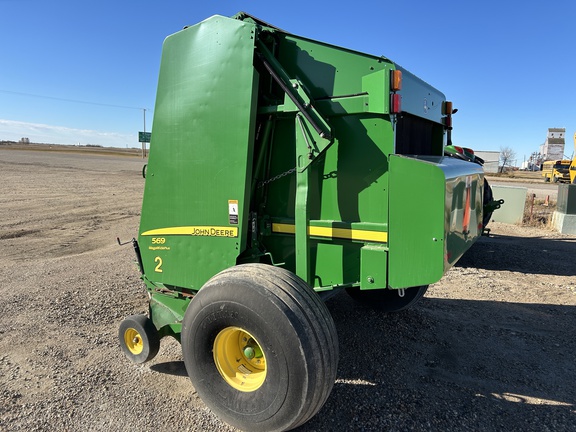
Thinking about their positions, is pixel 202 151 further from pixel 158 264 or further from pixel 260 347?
pixel 260 347

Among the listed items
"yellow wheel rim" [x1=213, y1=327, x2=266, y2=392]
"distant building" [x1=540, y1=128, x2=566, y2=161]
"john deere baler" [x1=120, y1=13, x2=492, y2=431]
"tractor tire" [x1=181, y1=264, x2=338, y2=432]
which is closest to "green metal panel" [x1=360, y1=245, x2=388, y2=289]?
"john deere baler" [x1=120, y1=13, x2=492, y2=431]

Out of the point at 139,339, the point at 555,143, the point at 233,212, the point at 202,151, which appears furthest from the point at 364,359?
the point at 555,143

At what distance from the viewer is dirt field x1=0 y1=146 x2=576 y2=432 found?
2.79 m

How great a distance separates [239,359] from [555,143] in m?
57.5

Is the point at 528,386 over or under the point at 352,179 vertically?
under

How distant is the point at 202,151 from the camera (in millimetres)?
2980

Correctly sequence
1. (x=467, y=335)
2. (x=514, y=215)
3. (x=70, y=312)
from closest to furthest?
1. (x=467, y=335)
2. (x=70, y=312)
3. (x=514, y=215)

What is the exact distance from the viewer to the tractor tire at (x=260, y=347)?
2.21 m

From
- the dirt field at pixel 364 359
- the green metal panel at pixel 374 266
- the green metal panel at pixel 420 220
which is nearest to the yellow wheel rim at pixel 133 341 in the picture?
the dirt field at pixel 364 359

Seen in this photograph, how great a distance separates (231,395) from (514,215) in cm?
1110

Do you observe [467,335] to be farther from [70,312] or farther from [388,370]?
[70,312]

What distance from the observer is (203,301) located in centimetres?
252

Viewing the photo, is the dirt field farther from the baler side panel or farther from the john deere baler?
the baler side panel

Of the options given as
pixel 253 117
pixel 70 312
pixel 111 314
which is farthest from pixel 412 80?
pixel 70 312
